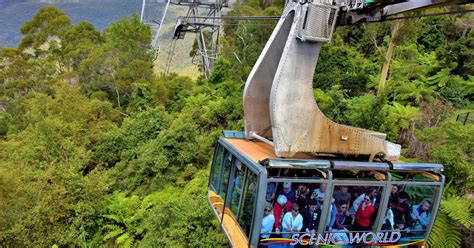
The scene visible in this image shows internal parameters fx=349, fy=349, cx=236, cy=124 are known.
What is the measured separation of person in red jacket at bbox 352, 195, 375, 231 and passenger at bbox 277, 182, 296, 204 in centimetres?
92

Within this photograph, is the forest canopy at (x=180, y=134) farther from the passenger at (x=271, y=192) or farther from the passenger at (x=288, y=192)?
the passenger at (x=271, y=192)

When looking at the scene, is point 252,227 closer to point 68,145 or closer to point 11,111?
point 68,145

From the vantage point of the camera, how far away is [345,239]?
4.50 meters

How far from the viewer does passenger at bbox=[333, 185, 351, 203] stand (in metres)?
4.34

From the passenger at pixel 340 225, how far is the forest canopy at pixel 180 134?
8.77 feet

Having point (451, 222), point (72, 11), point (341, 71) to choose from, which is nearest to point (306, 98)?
point (451, 222)

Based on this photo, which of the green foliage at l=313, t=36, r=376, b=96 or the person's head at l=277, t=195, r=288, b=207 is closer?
the person's head at l=277, t=195, r=288, b=207

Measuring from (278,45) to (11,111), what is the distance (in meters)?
26.3

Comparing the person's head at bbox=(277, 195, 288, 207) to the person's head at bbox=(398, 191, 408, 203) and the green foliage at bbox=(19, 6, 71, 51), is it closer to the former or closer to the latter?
the person's head at bbox=(398, 191, 408, 203)

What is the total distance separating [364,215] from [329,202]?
62cm

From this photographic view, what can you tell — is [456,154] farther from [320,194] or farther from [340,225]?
[320,194]

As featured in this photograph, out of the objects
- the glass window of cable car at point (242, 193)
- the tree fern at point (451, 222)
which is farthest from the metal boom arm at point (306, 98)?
the tree fern at point (451, 222)

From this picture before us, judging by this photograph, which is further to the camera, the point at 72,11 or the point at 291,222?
the point at 72,11

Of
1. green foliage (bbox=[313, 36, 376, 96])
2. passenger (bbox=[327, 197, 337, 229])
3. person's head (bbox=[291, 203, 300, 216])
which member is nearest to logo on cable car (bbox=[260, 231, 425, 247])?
passenger (bbox=[327, 197, 337, 229])
